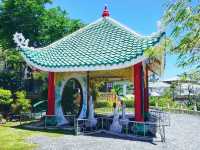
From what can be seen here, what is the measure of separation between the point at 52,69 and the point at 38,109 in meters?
7.66

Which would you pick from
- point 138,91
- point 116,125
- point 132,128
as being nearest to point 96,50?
point 138,91

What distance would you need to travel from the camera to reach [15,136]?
14414 millimetres

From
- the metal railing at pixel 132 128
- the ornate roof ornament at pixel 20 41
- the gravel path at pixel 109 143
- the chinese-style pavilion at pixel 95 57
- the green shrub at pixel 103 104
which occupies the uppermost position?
the ornate roof ornament at pixel 20 41

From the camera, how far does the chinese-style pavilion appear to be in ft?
51.2

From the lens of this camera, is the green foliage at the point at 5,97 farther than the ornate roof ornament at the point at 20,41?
Yes

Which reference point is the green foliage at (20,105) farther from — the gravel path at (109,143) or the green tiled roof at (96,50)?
the gravel path at (109,143)

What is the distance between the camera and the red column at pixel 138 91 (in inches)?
606

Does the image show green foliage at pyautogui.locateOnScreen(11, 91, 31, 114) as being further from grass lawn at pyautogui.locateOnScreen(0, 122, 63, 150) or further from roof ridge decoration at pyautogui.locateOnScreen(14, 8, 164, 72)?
roof ridge decoration at pyautogui.locateOnScreen(14, 8, 164, 72)

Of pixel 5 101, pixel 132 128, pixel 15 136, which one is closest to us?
pixel 15 136

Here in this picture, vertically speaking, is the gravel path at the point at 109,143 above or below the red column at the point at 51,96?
below

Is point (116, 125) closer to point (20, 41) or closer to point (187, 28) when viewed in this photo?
point (20, 41)

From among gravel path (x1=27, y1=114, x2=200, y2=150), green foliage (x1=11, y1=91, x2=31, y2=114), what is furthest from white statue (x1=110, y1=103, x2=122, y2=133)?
green foliage (x1=11, y1=91, x2=31, y2=114)

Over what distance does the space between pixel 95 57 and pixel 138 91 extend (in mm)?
2671

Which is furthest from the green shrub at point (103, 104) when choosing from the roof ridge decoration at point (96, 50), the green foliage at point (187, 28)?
the green foliage at point (187, 28)
